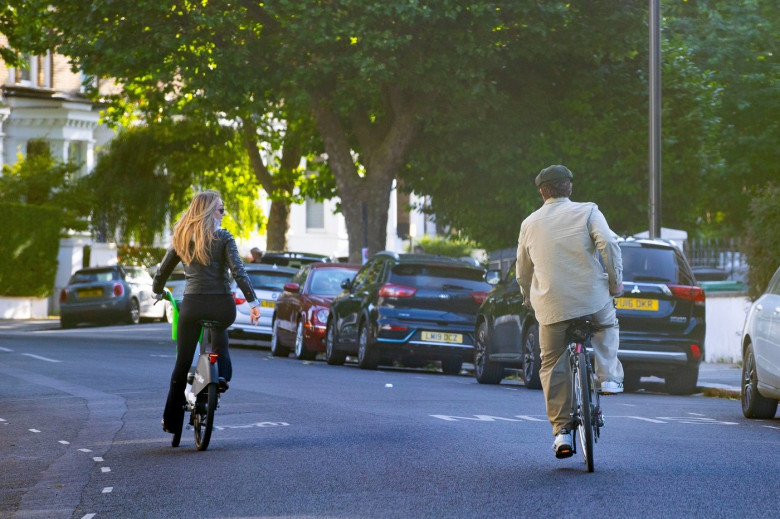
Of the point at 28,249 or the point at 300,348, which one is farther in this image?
the point at 28,249

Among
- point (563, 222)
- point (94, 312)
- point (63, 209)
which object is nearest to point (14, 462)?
point (563, 222)

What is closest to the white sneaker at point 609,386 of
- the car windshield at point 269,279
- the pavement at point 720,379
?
the pavement at point 720,379

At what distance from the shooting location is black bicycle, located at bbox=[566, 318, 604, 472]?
9641 millimetres

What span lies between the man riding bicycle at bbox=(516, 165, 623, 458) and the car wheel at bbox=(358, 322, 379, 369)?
12.5 meters

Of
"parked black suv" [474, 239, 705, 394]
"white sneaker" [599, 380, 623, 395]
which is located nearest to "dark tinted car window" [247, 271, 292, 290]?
"parked black suv" [474, 239, 705, 394]

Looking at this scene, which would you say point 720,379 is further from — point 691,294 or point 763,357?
point 763,357

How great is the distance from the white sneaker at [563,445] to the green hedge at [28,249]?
3504 centimetres

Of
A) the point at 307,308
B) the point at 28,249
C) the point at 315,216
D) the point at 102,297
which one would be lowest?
the point at 102,297

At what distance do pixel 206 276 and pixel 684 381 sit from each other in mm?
9261

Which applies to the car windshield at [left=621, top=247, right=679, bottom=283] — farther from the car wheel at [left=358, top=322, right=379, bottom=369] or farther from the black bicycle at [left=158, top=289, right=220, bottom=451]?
the black bicycle at [left=158, top=289, right=220, bottom=451]

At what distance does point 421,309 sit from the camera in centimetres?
2236

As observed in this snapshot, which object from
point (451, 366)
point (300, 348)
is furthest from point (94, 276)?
point (451, 366)

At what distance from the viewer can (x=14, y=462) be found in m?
11.0

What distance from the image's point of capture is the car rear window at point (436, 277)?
73.7ft
